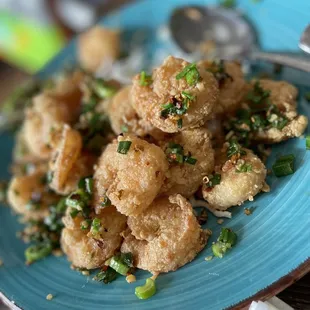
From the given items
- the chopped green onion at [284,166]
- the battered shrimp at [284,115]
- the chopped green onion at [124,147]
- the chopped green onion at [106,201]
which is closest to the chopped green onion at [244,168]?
the chopped green onion at [284,166]

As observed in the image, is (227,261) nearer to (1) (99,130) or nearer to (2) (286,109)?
(2) (286,109)

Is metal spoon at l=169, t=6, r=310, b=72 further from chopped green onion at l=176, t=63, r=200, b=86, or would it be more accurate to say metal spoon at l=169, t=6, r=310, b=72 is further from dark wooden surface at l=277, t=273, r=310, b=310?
dark wooden surface at l=277, t=273, r=310, b=310

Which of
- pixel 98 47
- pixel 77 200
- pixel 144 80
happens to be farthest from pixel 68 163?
pixel 98 47

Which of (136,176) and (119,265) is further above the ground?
(136,176)

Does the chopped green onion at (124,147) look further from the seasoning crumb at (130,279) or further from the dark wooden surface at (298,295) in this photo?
the dark wooden surface at (298,295)

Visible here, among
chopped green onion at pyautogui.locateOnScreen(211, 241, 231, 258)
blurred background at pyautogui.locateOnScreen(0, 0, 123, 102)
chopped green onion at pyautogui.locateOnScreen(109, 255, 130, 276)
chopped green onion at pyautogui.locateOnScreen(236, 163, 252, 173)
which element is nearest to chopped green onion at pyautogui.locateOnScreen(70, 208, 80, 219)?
chopped green onion at pyautogui.locateOnScreen(109, 255, 130, 276)

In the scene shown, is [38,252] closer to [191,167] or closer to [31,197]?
[31,197]
